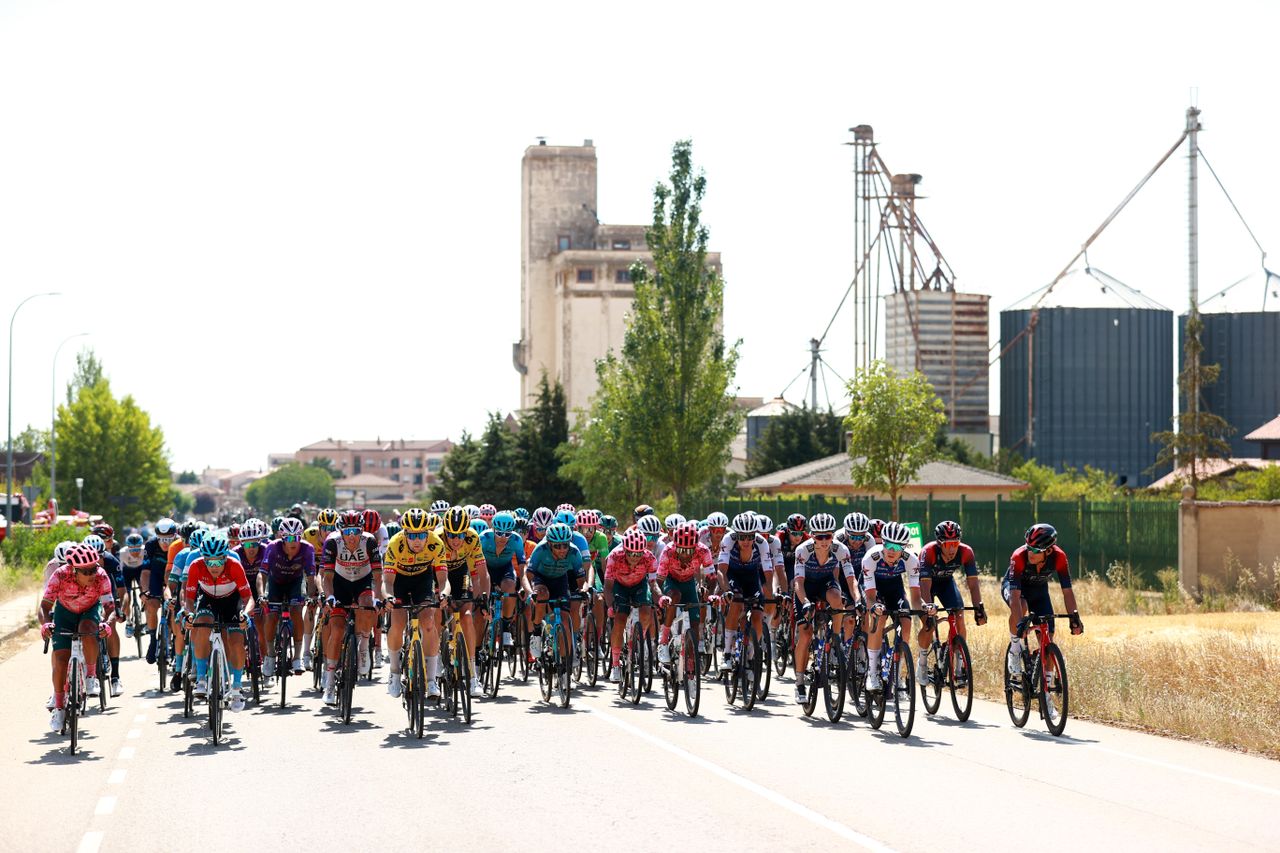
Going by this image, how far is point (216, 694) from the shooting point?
13.4 metres

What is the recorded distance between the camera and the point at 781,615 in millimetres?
19156

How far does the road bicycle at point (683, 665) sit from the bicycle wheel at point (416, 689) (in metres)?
2.82

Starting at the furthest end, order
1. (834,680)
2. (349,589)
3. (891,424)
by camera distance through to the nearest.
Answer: (891,424)
(349,589)
(834,680)

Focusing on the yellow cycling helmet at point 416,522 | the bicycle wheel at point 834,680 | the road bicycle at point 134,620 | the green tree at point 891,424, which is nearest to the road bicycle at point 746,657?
the bicycle wheel at point 834,680

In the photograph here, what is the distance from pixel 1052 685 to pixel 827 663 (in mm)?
2196

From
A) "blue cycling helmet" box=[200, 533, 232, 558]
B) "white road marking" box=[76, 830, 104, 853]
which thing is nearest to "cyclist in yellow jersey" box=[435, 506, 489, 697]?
"blue cycling helmet" box=[200, 533, 232, 558]

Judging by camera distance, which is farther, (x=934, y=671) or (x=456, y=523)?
(x=934, y=671)

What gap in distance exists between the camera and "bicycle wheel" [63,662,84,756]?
42.7 feet

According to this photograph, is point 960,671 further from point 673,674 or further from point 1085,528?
point 1085,528

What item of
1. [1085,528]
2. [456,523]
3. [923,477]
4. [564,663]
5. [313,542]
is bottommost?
[564,663]

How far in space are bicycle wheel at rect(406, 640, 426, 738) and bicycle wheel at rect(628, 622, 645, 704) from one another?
3162mm

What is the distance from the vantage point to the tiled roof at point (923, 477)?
198 ft

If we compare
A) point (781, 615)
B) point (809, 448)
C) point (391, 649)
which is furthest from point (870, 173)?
point (391, 649)

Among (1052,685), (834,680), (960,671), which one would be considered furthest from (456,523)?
(1052,685)
